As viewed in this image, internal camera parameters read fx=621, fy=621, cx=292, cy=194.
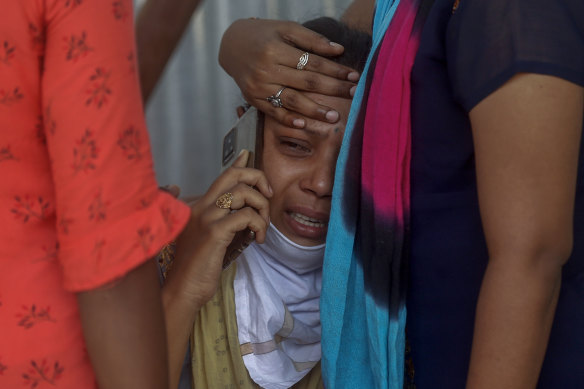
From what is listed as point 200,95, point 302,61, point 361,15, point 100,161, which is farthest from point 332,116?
point 200,95

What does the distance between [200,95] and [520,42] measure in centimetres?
170

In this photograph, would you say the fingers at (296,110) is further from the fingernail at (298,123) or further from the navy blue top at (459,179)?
the navy blue top at (459,179)

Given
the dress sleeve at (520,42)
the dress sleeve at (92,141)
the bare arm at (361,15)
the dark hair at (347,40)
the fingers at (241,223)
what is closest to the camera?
the dress sleeve at (92,141)

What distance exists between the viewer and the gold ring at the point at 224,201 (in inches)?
52.2

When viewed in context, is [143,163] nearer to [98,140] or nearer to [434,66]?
[98,140]

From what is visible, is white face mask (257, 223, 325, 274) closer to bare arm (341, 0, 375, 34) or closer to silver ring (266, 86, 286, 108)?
silver ring (266, 86, 286, 108)

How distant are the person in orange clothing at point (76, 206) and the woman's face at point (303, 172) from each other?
2.56 ft

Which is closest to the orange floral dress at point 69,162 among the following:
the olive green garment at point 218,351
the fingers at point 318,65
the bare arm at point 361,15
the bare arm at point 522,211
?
the bare arm at point 522,211

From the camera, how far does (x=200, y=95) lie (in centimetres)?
235

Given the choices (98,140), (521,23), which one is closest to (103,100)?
(98,140)

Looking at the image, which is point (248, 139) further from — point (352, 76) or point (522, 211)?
point (522, 211)

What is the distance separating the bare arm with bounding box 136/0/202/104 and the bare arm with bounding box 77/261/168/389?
0.30 m

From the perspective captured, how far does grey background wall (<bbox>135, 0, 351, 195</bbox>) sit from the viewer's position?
91.1 inches

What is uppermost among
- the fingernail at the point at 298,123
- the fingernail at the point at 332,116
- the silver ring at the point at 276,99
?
the silver ring at the point at 276,99
